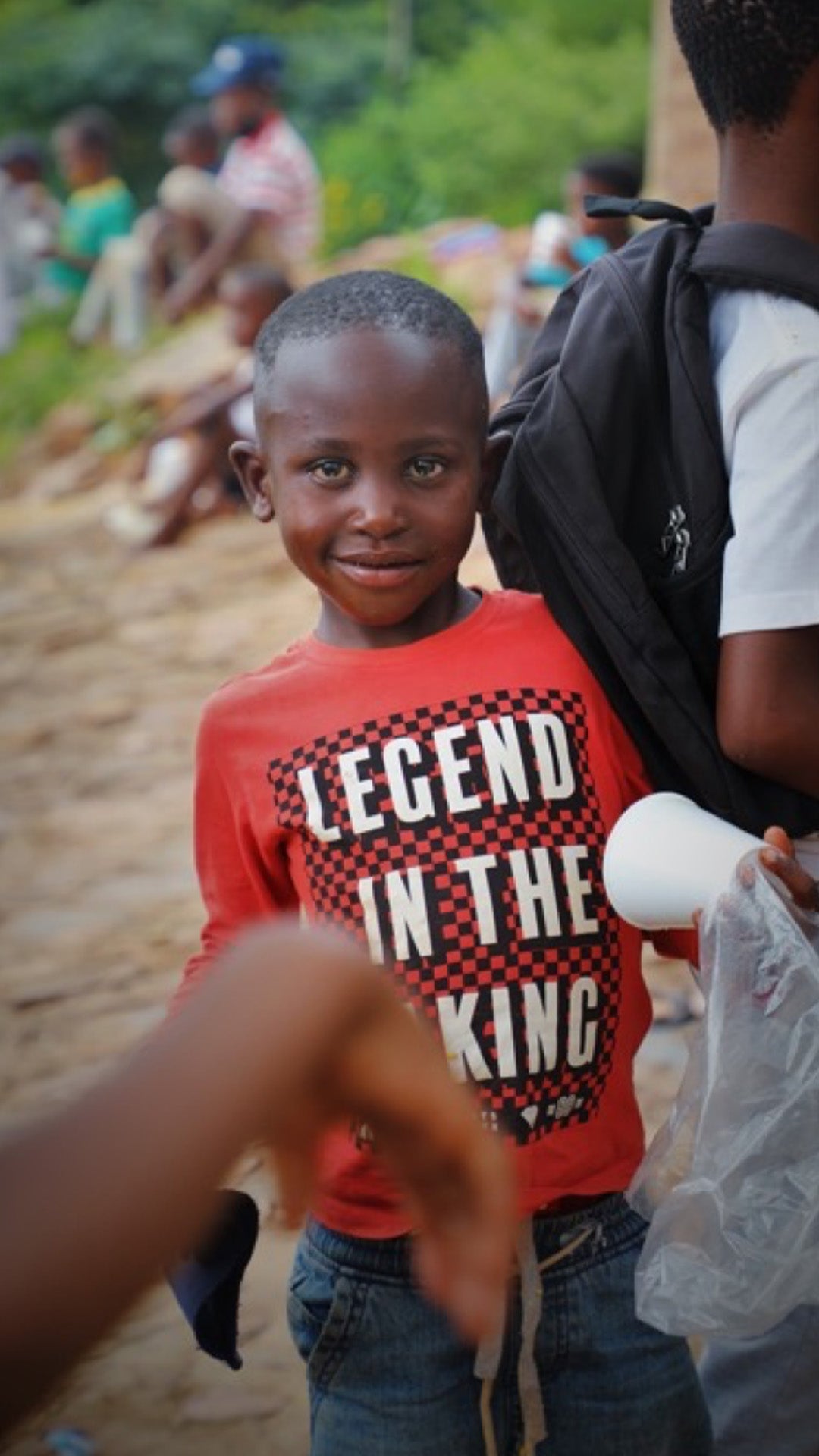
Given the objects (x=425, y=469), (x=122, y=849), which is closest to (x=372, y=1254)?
(x=425, y=469)

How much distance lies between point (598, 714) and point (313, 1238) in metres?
0.60

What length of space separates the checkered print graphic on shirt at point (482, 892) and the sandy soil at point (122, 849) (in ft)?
1.46

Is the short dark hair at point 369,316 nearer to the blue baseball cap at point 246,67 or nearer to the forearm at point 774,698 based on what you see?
the forearm at point 774,698

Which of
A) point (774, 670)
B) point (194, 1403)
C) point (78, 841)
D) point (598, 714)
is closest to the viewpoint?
point (774, 670)

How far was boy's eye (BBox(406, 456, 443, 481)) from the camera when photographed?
6.18ft

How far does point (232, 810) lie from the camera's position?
1938 mm

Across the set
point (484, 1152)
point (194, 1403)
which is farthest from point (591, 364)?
point (194, 1403)

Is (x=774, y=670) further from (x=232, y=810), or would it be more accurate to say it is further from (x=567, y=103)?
(x=567, y=103)

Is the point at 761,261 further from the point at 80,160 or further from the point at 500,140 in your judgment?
the point at 500,140

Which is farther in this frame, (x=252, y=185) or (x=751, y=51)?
(x=252, y=185)

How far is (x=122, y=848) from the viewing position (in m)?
A: 6.07

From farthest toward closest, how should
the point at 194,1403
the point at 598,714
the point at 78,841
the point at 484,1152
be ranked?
the point at 78,841 < the point at 194,1403 < the point at 598,714 < the point at 484,1152

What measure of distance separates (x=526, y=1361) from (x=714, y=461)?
0.89 metres

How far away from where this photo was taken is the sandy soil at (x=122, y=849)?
3.07 metres
